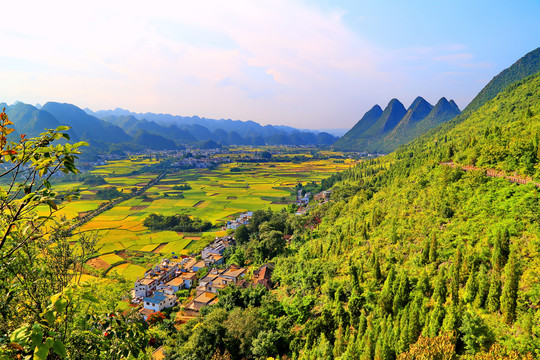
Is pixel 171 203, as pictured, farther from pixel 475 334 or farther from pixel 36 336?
pixel 36 336

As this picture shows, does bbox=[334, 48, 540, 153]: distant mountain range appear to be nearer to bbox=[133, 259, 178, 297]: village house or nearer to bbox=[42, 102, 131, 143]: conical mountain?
bbox=[133, 259, 178, 297]: village house

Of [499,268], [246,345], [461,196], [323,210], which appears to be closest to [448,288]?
[499,268]

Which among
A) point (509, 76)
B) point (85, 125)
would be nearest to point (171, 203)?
point (509, 76)

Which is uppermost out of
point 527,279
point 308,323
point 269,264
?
point 527,279

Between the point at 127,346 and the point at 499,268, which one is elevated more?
the point at 127,346

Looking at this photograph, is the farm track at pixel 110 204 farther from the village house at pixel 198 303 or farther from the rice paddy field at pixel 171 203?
the village house at pixel 198 303

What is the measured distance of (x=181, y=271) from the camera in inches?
1033

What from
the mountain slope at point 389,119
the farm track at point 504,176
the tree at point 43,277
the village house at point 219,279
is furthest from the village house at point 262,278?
the mountain slope at point 389,119

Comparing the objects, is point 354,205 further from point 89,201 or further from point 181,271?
point 89,201

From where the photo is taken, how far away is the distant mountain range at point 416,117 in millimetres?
61000

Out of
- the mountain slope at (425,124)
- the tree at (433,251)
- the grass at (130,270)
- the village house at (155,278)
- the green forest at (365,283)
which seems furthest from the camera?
the mountain slope at (425,124)

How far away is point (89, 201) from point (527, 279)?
55225 mm

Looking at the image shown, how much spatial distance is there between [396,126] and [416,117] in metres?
10.7

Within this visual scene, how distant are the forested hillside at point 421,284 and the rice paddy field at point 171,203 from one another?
8.82 meters
